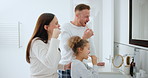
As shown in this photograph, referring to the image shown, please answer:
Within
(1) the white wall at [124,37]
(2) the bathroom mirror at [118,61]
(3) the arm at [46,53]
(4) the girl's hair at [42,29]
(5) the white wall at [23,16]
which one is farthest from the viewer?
(5) the white wall at [23,16]

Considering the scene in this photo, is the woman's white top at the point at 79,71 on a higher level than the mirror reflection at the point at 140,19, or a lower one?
lower

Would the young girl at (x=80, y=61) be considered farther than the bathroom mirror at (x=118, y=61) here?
No

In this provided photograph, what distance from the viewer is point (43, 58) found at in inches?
47.4

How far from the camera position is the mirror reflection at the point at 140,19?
57.5 inches

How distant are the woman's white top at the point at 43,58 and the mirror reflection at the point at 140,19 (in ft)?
2.59

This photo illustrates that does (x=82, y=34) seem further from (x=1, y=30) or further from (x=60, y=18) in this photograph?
(x=1, y=30)

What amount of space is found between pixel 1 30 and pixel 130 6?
2.55 m

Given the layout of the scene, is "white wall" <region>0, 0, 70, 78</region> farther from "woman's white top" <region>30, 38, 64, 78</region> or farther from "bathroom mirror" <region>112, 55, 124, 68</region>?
"woman's white top" <region>30, 38, 64, 78</region>

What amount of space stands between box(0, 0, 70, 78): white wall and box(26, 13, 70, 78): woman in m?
2.03

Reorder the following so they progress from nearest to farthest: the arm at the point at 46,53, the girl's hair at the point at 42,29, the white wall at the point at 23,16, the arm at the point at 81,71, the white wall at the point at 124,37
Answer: the arm at the point at 46,53
the girl's hair at the point at 42,29
the arm at the point at 81,71
the white wall at the point at 124,37
the white wall at the point at 23,16

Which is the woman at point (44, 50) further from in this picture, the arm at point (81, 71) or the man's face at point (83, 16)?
the man's face at point (83, 16)

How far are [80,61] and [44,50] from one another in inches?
14.3

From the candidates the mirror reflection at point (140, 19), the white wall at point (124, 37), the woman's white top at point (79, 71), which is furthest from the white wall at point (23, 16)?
the woman's white top at point (79, 71)

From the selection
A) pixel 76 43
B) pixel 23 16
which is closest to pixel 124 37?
pixel 76 43
